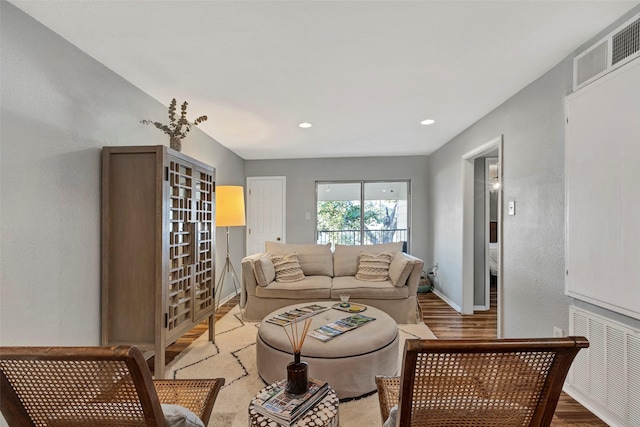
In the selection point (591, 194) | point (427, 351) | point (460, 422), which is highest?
point (591, 194)

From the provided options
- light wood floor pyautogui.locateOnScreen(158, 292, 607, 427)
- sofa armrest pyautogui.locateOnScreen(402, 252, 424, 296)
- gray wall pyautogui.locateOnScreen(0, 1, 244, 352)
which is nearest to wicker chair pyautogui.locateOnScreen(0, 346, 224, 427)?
gray wall pyautogui.locateOnScreen(0, 1, 244, 352)

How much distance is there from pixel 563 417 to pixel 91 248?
3308 mm

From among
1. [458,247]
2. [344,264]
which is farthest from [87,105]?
[458,247]

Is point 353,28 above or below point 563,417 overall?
above

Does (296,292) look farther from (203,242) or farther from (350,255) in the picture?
(203,242)

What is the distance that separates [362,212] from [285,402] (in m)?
4.63

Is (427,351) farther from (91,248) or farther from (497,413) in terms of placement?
(91,248)

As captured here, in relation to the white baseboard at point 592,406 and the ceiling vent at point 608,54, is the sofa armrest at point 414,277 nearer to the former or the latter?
the white baseboard at point 592,406

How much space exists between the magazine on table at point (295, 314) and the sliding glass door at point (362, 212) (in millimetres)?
2964

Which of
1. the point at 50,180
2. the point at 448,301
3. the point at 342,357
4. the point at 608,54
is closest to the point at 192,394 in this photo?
the point at 342,357

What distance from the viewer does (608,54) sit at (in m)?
1.83

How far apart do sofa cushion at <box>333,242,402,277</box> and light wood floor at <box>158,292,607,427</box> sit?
0.96 meters

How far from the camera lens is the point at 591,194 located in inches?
76.2

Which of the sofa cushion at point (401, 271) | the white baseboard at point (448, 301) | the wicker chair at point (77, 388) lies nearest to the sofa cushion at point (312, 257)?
the sofa cushion at point (401, 271)
